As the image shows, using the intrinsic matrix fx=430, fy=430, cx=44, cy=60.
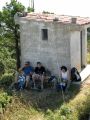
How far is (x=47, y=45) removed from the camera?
16.7 metres

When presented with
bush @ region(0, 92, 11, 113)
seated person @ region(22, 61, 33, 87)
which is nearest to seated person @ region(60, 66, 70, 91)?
seated person @ region(22, 61, 33, 87)

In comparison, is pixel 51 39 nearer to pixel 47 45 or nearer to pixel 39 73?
pixel 47 45

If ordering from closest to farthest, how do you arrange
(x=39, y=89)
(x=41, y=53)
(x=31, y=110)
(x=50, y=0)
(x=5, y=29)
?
(x=31, y=110)
(x=39, y=89)
(x=41, y=53)
(x=5, y=29)
(x=50, y=0)

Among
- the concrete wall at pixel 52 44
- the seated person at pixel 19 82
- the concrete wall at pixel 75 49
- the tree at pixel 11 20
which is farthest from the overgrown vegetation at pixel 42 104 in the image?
the tree at pixel 11 20

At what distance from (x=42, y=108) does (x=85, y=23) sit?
4.14 meters

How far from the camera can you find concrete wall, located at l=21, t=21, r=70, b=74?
54.0 ft

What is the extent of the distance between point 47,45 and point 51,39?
11.5 inches

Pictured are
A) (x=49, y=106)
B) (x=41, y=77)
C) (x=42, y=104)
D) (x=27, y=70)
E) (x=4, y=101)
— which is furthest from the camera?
(x=27, y=70)

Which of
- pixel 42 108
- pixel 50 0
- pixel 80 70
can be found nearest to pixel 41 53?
pixel 80 70

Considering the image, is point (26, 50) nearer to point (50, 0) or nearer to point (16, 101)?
point (16, 101)

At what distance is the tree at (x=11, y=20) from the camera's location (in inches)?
770

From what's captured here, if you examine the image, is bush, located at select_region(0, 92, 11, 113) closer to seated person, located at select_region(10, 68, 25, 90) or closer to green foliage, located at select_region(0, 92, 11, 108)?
green foliage, located at select_region(0, 92, 11, 108)

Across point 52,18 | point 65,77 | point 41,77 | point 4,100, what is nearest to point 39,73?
point 41,77

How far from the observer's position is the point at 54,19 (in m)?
16.4
